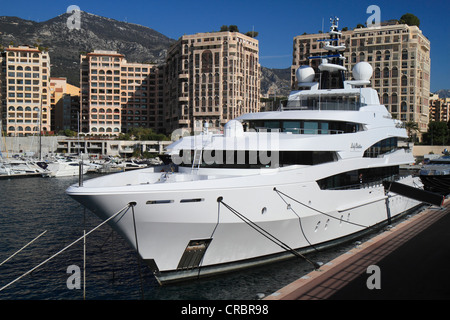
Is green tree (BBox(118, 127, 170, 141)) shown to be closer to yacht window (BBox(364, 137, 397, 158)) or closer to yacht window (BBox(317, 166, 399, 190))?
yacht window (BBox(364, 137, 397, 158))

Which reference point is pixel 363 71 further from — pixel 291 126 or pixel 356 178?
pixel 356 178

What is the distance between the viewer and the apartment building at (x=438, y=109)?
134 m

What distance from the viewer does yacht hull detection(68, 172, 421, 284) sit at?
38.5 ft

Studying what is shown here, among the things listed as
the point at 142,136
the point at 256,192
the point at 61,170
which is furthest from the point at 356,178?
the point at 142,136

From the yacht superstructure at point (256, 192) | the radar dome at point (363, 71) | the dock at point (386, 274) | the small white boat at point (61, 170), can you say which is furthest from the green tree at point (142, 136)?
the dock at point (386, 274)

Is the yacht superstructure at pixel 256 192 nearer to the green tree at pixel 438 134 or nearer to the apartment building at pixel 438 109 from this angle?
the green tree at pixel 438 134

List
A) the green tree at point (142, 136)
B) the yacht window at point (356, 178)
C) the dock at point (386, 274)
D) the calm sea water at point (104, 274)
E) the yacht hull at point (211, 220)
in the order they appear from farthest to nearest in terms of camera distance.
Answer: the green tree at point (142, 136), the yacht window at point (356, 178), the calm sea water at point (104, 274), the yacht hull at point (211, 220), the dock at point (386, 274)

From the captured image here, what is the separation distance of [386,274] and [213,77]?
83.4 metres

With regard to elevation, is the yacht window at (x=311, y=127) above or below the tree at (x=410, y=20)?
below

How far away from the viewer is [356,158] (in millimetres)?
17391

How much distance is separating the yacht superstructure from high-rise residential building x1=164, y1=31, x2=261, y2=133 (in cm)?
6939

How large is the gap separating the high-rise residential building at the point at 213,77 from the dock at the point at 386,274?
72996mm

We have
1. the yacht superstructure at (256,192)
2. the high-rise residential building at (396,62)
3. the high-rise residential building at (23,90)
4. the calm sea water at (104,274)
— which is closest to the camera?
the yacht superstructure at (256,192)

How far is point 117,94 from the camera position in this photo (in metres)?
Result: 115
